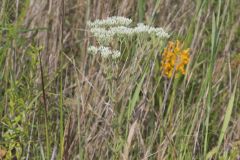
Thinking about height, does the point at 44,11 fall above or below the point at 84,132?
above

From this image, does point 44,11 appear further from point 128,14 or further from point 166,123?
point 166,123

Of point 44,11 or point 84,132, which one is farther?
point 44,11

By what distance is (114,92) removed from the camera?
1.94m

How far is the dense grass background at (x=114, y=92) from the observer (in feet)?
6.70

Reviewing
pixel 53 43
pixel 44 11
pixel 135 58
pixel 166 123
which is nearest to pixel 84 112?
pixel 135 58

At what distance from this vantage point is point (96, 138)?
2201 mm

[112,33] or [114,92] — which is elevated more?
[112,33]

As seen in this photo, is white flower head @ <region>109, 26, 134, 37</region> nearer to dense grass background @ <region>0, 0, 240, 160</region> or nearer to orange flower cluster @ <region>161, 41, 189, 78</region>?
dense grass background @ <region>0, 0, 240, 160</region>

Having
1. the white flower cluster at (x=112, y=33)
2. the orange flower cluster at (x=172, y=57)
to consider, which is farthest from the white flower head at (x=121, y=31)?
the orange flower cluster at (x=172, y=57)

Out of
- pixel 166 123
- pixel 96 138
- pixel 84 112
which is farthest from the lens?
pixel 166 123

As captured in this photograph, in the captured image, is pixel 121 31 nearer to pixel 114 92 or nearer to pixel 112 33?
pixel 112 33

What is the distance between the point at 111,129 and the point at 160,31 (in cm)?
37

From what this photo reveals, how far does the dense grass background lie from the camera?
2041 mm

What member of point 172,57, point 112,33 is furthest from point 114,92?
point 172,57
